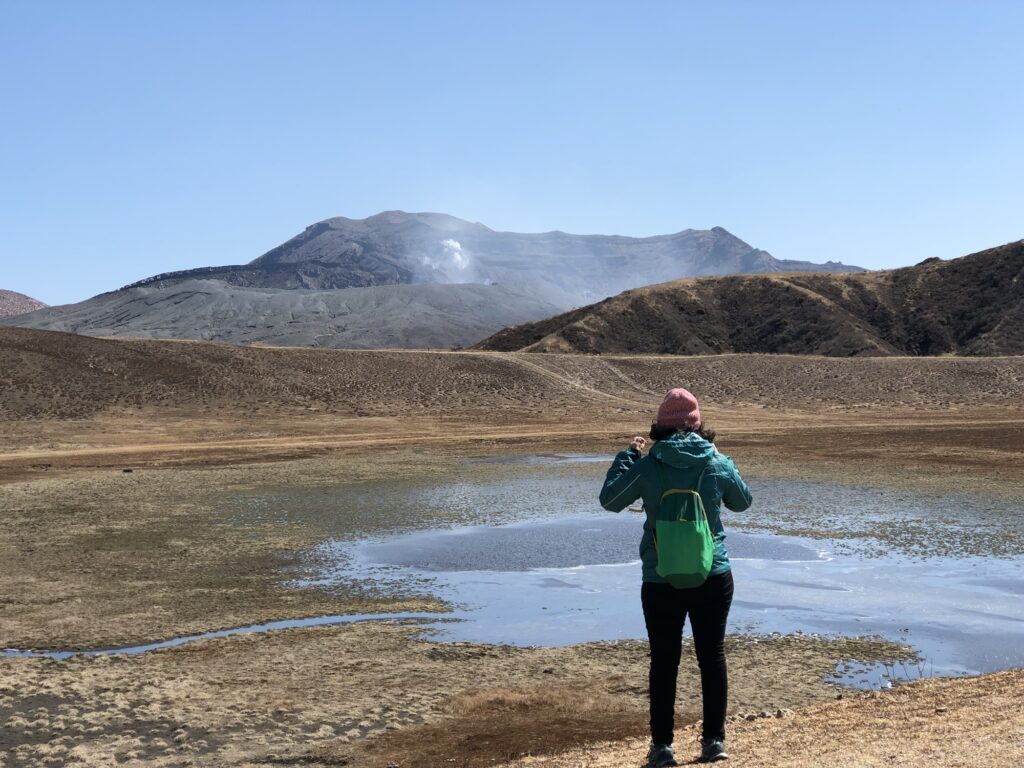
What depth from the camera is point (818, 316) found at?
4545 inches

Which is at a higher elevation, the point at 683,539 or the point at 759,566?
the point at 683,539

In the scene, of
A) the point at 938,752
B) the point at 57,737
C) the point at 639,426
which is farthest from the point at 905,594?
the point at 639,426

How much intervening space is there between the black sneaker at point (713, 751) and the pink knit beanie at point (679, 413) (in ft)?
6.95

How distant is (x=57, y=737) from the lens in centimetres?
926

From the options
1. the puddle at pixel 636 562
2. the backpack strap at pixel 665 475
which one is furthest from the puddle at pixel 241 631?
the backpack strap at pixel 665 475

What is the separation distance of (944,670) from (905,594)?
13.4ft

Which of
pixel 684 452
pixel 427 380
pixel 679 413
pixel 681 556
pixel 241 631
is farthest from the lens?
pixel 427 380

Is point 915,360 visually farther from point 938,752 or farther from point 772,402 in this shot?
point 938,752

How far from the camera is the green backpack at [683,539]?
656 centimetres

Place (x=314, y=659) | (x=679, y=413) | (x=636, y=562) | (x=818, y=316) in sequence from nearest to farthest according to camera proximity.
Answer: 1. (x=679, y=413)
2. (x=314, y=659)
3. (x=636, y=562)
4. (x=818, y=316)

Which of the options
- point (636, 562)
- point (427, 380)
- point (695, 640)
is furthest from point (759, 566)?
point (427, 380)

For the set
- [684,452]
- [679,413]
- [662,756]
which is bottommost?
[662,756]

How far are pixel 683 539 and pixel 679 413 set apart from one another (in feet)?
2.86

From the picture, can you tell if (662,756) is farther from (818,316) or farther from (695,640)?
(818,316)
